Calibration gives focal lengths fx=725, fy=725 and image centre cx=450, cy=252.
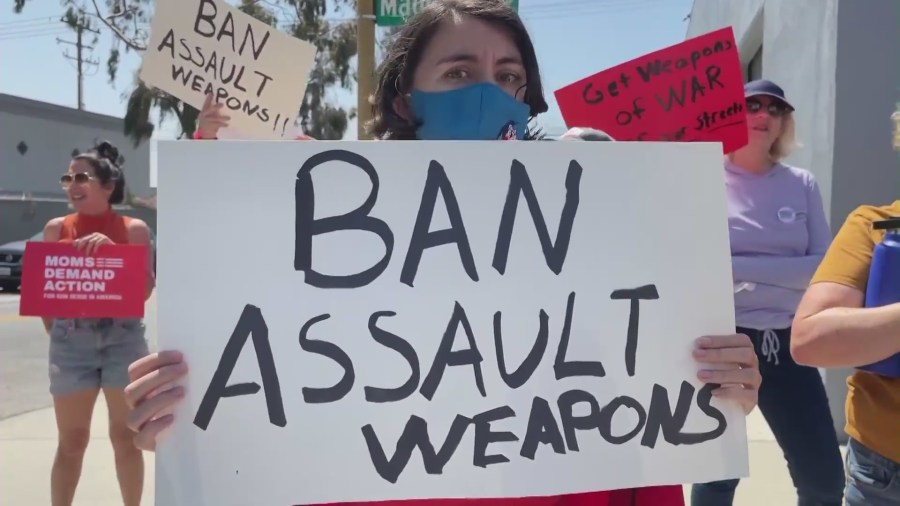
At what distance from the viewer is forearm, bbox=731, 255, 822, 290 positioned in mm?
2654

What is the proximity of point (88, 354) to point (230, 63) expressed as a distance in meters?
1.55

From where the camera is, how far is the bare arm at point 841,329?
4.86ft

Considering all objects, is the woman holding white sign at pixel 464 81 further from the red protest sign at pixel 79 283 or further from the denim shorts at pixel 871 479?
the red protest sign at pixel 79 283

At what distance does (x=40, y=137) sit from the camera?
30953 mm

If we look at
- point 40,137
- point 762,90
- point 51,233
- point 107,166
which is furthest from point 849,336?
point 40,137

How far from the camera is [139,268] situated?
324cm

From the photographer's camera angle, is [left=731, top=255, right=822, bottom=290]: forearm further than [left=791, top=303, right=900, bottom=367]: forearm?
Yes

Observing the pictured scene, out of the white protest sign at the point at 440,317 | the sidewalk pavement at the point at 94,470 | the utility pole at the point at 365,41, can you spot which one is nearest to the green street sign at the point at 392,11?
the utility pole at the point at 365,41

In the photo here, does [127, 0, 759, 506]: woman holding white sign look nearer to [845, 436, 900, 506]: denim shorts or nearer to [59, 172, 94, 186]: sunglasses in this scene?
[845, 436, 900, 506]: denim shorts

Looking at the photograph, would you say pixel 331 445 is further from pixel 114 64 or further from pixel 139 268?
pixel 114 64

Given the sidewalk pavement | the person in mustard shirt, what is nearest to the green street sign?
the person in mustard shirt

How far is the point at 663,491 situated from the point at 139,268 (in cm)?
264

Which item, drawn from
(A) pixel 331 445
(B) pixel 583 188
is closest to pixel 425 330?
(A) pixel 331 445

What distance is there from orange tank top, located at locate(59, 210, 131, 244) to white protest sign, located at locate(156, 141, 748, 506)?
7.94 feet
